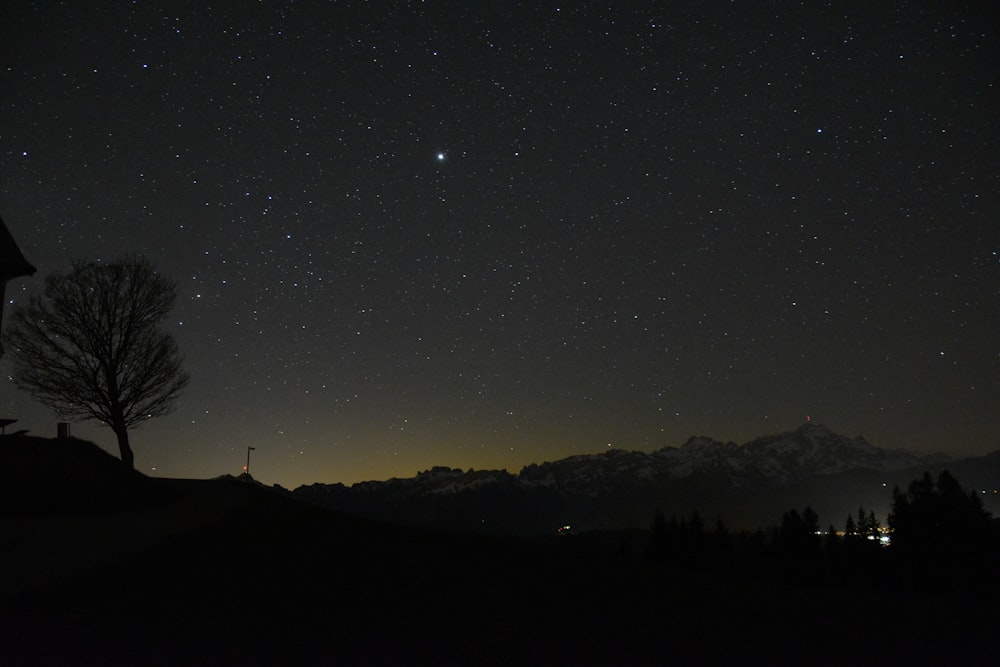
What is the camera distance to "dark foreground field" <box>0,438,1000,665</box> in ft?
28.7

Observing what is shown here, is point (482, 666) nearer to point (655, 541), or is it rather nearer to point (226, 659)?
point (226, 659)

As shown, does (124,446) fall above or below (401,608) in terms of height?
above

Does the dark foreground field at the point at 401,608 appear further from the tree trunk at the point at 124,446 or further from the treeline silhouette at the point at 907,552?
the treeline silhouette at the point at 907,552

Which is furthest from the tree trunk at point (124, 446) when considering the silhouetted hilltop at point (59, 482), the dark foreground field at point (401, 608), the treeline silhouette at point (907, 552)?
the treeline silhouette at point (907, 552)

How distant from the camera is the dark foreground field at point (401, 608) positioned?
28.7 ft

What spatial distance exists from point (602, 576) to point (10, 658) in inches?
391

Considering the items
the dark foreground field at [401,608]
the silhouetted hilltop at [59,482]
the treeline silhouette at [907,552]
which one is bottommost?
the treeline silhouette at [907,552]

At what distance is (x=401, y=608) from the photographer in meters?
10.8

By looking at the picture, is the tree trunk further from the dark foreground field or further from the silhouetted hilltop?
the dark foreground field

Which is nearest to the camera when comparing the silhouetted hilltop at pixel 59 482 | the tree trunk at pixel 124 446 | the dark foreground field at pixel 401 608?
the dark foreground field at pixel 401 608

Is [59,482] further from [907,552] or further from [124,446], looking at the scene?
[907,552]

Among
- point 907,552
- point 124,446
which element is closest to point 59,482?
point 124,446

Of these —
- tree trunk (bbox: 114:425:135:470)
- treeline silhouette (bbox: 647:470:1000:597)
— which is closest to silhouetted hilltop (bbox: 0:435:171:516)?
tree trunk (bbox: 114:425:135:470)

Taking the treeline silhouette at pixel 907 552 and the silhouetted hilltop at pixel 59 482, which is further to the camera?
the treeline silhouette at pixel 907 552
